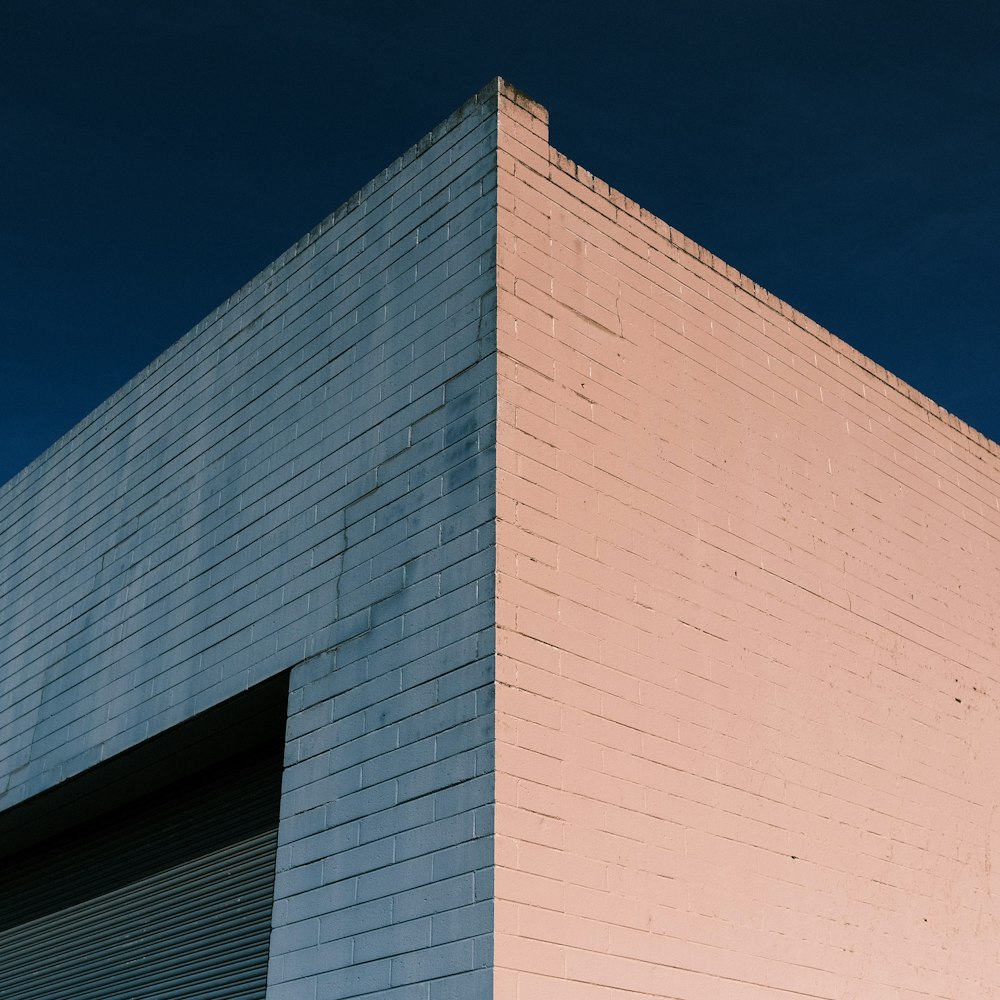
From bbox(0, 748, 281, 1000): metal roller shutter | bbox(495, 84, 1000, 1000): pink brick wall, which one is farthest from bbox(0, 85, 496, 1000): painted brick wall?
bbox(0, 748, 281, 1000): metal roller shutter

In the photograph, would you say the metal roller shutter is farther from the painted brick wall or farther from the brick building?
the painted brick wall

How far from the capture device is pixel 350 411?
9.09 m

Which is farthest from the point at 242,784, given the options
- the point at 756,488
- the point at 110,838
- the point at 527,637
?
the point at 756,488

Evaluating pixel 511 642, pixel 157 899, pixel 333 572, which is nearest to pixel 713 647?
pixel 511 642

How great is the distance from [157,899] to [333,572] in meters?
3.61

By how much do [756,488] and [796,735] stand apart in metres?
1.71

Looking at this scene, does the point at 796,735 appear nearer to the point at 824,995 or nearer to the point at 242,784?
the point at 824,995

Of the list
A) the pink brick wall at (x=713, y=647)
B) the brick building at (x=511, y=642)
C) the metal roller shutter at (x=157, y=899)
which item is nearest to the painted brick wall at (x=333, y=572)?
the brick building at (x=511, y=642)

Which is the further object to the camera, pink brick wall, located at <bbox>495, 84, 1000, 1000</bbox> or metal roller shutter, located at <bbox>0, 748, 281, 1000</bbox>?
metal roller shutter, located at <bbox>0, 748, 281, 1000</bbox>

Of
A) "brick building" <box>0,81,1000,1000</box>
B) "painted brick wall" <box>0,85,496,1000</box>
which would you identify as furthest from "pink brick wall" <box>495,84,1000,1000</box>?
"painted brick wall" <box>0,85,496,1000</box>

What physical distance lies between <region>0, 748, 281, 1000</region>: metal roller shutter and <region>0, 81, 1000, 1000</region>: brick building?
42 millimetres

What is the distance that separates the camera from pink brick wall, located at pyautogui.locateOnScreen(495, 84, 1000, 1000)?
7262 millimetres

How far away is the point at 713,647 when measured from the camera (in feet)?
27.9

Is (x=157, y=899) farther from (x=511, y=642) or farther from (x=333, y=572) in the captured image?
(x=511, y=642)
